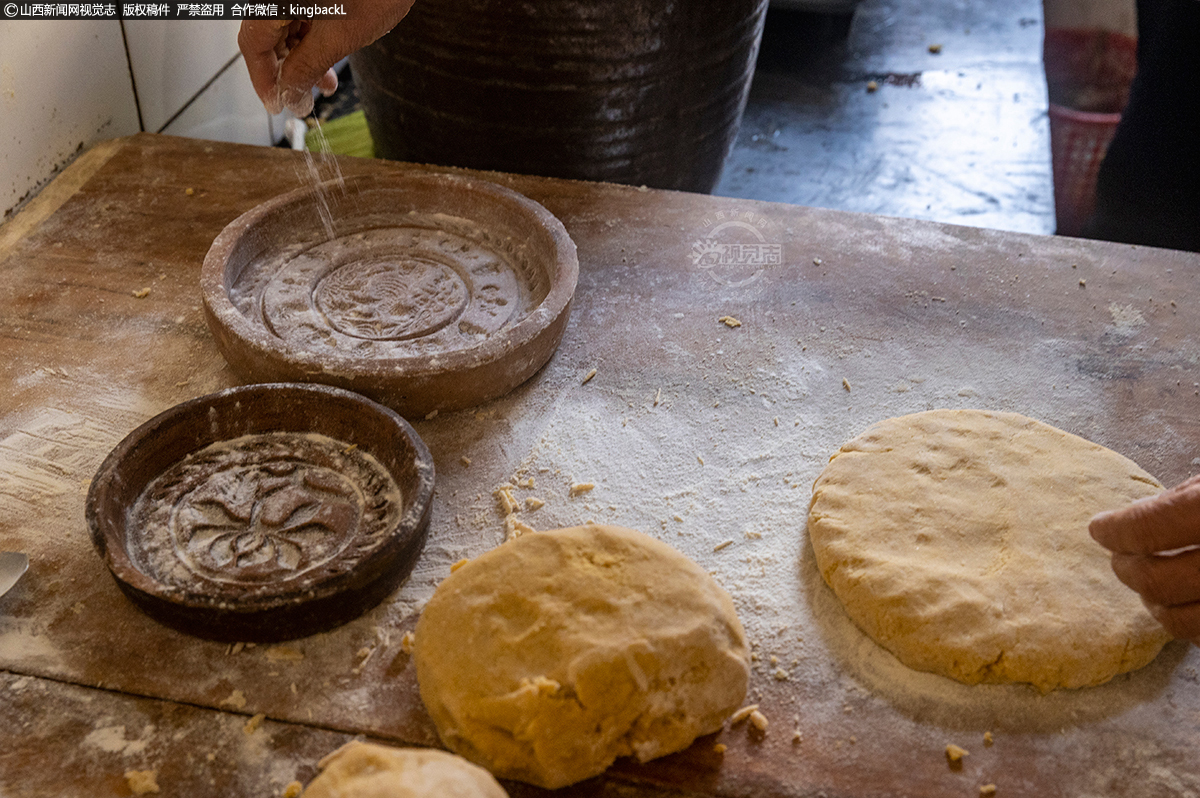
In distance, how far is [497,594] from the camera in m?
1.38

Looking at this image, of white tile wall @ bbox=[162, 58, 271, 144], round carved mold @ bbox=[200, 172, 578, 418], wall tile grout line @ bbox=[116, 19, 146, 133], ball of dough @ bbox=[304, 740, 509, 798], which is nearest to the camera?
ball of dough @ bbox=[304, 740, 509, 798]

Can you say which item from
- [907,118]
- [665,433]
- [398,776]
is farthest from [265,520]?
[907,118]

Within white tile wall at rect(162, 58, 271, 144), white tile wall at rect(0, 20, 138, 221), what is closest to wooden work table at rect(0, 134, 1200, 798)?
white tile wall at rect(0, 20, 138, 221)

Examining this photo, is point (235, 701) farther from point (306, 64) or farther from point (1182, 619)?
point (1182, 619)

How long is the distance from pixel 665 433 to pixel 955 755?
83 cm

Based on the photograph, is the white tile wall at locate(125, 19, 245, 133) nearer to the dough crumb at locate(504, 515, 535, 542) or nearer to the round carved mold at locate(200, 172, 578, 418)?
the round carved mold at locate(200, 172, 578, 418)

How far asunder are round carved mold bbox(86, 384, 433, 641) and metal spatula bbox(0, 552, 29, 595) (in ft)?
0.59

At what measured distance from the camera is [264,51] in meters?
1.94

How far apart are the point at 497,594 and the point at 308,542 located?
0.42 m

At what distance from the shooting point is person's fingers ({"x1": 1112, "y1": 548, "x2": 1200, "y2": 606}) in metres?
1.37

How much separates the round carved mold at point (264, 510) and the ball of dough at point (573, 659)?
19 centimetres

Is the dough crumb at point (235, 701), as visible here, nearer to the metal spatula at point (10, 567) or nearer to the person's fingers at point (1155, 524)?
the metal spatula at point (10, 567)

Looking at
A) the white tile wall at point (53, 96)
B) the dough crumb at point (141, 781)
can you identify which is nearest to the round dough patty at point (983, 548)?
the dough crumb at point (141, 781)

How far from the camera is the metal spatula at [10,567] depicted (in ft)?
4.95
